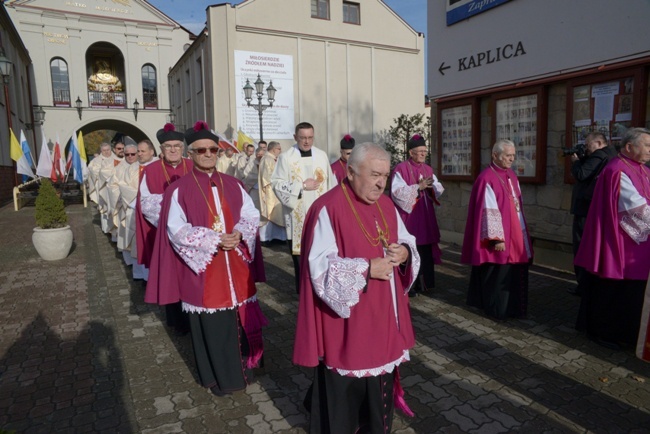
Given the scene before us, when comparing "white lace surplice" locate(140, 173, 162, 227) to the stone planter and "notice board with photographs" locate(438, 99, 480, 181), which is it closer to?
the stone planter

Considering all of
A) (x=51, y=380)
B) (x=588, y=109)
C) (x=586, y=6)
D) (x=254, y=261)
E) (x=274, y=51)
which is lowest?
(x=51, y=380)

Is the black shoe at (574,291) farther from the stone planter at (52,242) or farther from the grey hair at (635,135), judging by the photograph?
the stone planter at (52,242)

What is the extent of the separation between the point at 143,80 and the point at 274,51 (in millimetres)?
13222

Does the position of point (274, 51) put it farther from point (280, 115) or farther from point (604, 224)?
point (604, 224)

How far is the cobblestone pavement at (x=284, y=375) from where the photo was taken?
3332 mm

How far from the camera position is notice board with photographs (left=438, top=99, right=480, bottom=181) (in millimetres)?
8445

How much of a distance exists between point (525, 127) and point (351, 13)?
1793 cm

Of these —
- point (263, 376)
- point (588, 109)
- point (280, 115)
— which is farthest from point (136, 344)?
point (280, 115)

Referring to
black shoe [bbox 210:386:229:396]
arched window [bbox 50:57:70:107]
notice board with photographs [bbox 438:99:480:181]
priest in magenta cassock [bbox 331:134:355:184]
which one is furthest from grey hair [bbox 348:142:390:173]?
arched window [bbox 50:57:70:107]

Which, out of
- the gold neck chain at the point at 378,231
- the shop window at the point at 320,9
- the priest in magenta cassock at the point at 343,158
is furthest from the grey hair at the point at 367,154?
the shop window at the point at 320,9

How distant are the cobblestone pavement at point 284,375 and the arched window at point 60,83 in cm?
2596

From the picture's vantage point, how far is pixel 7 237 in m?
11.7

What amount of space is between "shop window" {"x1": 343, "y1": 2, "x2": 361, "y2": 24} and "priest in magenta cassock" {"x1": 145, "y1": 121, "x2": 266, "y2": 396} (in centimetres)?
2135

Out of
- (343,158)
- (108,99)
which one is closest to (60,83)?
(108,99)
